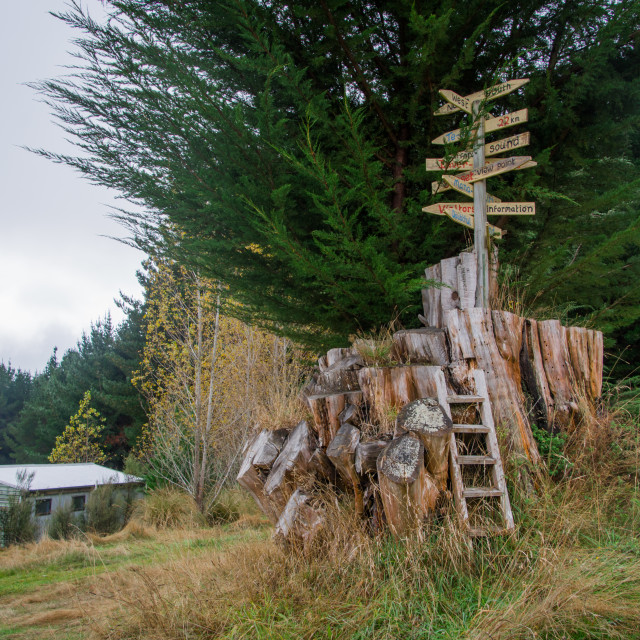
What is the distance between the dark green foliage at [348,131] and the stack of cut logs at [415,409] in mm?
688

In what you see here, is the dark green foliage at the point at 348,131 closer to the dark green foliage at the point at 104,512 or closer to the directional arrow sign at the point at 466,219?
the directional arrow sign at the point at 466,219

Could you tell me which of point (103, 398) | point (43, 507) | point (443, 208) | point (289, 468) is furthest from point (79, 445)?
point (443, 208)

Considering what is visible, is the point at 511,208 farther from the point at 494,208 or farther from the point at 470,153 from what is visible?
the point at 470,153

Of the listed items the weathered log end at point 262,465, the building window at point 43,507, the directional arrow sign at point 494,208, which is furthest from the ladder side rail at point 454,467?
the building window at point 43,507

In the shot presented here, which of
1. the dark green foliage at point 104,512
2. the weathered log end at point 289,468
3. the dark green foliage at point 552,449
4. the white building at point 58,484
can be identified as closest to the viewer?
the dark green foliage at point 552,449

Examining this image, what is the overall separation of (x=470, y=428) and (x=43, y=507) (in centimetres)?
1407

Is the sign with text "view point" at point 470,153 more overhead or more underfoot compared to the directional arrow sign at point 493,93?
more underfoot

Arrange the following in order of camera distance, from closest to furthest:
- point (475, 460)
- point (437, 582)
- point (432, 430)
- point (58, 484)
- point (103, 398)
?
point (437, 582)
point (432, 430)
point (475, 460)
point (58, 484)
point (103, 398)

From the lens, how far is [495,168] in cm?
461

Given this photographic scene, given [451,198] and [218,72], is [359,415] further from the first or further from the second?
[218,72]

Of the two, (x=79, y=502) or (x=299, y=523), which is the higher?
(x=299, y=523)

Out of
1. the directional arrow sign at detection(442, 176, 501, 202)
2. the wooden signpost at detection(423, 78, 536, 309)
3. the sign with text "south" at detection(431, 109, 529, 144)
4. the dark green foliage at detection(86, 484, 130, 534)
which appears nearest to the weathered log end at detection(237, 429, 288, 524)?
the wooden signpost at detection(423, 78, 536, 309)

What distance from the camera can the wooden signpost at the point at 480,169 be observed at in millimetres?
4543

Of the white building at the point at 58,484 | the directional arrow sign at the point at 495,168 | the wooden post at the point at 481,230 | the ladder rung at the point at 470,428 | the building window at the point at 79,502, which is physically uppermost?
the directional arrow sign at the point at 495,168
